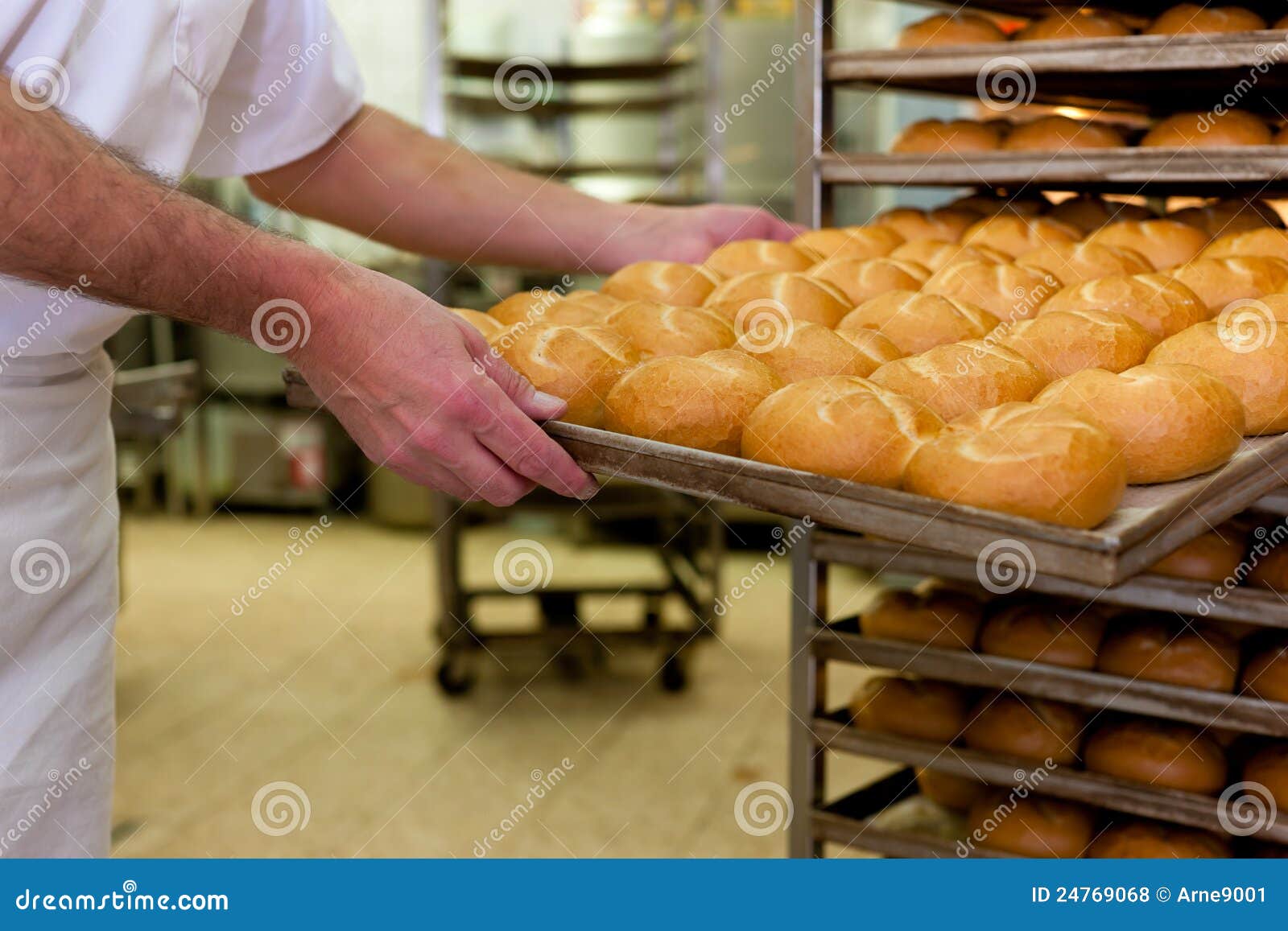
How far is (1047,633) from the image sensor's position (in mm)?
1500

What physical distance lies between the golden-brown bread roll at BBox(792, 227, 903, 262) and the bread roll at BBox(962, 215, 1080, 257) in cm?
10

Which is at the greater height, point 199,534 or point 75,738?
point 199,534

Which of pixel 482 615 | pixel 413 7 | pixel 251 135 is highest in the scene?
pixel 413 7

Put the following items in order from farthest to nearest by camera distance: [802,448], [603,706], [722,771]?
1. [603,706]
2. [722,771]
3. [802,448]

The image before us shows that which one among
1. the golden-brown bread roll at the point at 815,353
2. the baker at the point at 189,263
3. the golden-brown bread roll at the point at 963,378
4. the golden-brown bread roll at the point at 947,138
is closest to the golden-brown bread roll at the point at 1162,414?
the golden-brown bread roll at the point at 963,378

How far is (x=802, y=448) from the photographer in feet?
2.99

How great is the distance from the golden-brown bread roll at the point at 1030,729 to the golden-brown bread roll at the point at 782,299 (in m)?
0.60

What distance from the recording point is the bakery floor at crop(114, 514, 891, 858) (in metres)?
2.83

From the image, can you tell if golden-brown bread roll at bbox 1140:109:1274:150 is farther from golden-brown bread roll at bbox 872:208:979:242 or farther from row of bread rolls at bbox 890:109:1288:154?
golden-brown bread roll at bbox 872:208:979:242

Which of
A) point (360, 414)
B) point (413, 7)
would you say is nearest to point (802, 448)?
point (360, 414)

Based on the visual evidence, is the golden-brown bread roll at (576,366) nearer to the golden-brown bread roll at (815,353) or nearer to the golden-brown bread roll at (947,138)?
the golden-brown bread roll at (815,353)

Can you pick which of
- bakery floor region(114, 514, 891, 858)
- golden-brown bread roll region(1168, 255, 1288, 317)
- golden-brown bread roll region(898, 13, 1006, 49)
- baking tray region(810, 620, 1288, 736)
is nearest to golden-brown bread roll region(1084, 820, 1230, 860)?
baking tray region(810, 620, 1288, 736)
